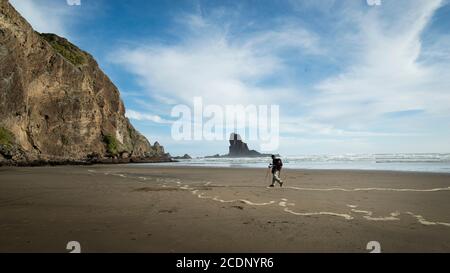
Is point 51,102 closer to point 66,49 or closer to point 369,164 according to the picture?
point 66,49

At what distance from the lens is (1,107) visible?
162ft

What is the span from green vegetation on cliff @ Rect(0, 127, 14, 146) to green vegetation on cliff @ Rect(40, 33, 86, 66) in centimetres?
3827

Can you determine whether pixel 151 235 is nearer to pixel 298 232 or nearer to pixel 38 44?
pixel 298 232

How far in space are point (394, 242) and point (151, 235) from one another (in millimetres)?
5058

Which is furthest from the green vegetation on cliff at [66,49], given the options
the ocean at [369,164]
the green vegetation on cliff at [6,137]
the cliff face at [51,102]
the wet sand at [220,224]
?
the wet sand at [220,224]

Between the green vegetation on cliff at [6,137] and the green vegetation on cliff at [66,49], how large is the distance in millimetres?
38274

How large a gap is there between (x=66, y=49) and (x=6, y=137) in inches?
1975

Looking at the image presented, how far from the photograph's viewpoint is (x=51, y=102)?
66.4 metres

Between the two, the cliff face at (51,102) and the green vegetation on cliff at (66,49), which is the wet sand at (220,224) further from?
the green vegetation on cliff at (66,49)

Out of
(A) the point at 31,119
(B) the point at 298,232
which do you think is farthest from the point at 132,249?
(A) the point at 31,119

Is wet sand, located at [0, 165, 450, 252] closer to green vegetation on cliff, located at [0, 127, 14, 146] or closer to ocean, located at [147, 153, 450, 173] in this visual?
ocean, located at [147, 153, 450, 173]

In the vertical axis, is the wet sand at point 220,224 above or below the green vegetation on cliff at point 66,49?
below

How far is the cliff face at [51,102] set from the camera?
50.8 metres

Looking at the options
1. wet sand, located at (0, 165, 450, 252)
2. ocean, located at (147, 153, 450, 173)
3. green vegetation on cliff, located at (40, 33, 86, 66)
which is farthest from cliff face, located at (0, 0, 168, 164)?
wet sand, located at (0, 165, 450, 252)
